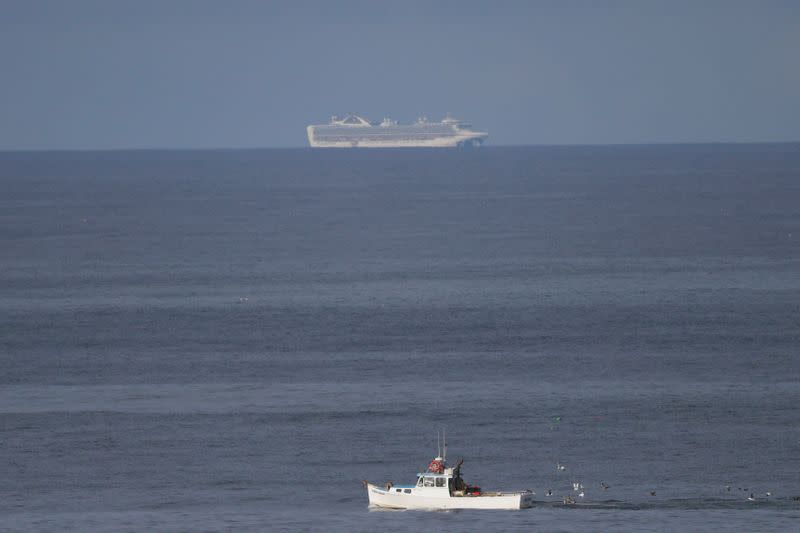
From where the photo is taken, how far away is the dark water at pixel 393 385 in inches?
2004

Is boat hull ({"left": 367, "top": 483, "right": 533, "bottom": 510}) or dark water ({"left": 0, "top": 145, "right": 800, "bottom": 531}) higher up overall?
dark water ({"left": 0, "top": 145, "right": 800, "bottom": 531})

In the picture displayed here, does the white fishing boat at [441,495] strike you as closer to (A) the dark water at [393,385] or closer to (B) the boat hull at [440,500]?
(B) the boat hull at [440,500]

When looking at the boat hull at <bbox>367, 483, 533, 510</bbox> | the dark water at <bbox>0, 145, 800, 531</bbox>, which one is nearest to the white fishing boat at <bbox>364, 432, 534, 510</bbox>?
the boat hull at <bbox>367, 483, 533, 510</bbox>

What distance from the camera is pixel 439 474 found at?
161ft

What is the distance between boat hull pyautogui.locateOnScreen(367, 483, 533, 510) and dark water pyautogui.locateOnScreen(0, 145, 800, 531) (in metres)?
0.34

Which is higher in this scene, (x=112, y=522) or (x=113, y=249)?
(x=113, y=249)

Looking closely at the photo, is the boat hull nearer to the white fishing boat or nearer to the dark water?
the white fishing boat

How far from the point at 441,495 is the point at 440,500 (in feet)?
0.65

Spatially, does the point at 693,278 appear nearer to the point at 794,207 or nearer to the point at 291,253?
the point at 291,253

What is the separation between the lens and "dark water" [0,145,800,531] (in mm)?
50906

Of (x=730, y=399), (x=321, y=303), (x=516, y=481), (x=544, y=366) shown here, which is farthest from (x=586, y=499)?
(x=321, y=303)

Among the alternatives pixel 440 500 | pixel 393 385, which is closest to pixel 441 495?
pixel 440 500

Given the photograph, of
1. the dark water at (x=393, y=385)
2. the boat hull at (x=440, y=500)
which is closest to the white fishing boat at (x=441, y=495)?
the boat hull at (x=440, y=500)

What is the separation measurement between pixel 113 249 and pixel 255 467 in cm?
8225
